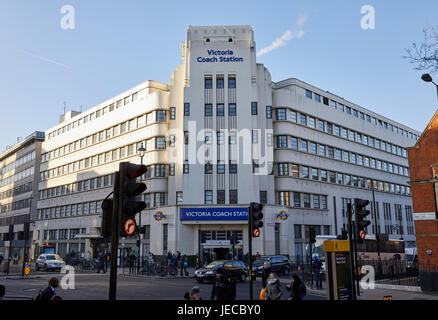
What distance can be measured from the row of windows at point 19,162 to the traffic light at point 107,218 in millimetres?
73931

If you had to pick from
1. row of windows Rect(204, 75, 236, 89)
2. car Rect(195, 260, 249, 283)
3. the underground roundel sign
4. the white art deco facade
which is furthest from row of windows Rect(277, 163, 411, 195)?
the underground roundel sign

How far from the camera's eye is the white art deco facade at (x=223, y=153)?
41281 mm

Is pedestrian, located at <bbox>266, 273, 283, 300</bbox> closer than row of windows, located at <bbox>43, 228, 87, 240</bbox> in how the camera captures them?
Yes

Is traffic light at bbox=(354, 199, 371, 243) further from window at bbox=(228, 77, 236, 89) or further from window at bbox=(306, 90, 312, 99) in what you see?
window at bbox=(306, 90, 312, 99)

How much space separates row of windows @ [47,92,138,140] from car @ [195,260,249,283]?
32.4m

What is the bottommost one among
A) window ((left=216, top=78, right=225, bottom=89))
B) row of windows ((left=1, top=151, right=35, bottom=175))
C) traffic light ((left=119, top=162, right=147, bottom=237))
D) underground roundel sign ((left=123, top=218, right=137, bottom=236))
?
underground roundel sign ((left=123, top=218, right=137, bottom=236))

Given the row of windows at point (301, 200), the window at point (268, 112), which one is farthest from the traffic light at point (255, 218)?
the window at point (268, 112)

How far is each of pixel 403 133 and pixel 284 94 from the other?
3595 centimetres

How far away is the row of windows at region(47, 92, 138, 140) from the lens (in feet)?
173

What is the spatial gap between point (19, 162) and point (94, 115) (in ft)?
108

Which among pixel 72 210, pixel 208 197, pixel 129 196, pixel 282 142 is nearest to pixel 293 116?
pixel 282 142

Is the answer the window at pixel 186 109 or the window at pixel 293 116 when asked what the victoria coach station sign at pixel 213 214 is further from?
the window at pixel 293 116

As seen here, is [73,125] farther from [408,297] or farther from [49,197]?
[408,297]

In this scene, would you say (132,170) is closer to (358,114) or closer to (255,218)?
(255,218)
